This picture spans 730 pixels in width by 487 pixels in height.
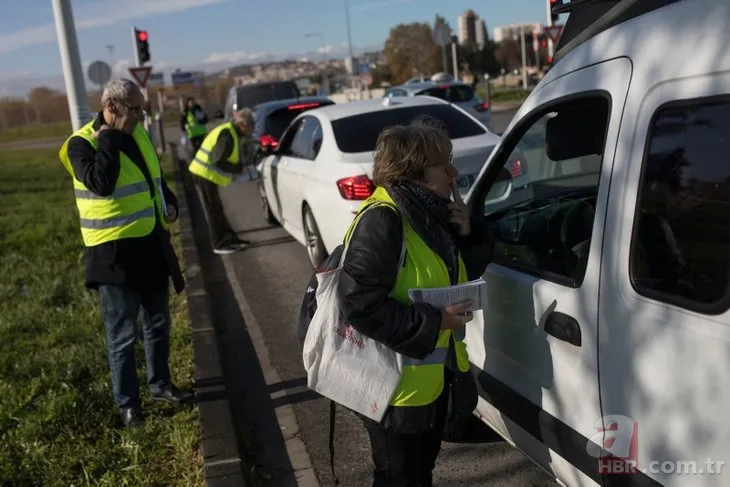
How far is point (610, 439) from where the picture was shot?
233cm

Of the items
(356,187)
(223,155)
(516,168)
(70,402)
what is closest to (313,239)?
(356,187)

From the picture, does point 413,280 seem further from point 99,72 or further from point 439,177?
point 99,72

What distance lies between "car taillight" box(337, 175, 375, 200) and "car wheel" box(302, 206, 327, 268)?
88 cm

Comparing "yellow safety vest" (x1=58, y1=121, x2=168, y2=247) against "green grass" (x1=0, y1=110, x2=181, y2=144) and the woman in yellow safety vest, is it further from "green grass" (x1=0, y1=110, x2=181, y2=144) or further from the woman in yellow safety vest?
"green grass" (x1=0, y1=110, x2=181, y2=144)

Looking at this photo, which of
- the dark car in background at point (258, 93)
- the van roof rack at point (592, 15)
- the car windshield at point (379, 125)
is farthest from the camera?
the dark car in background at point (258, 93)

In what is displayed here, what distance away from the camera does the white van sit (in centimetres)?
196

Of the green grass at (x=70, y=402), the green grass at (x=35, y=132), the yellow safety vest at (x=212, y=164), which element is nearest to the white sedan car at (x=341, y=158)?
the yellow safety vest at (x=212, y=164)

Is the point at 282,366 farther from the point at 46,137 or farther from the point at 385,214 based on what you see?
the point at 46,137

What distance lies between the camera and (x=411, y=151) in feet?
8.31

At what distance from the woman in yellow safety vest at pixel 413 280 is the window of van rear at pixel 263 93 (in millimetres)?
16871

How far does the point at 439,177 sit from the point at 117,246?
2182mm

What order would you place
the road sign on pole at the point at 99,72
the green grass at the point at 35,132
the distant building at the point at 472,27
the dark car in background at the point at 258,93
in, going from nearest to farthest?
the road sign on pole at the point at 99,72, the dark car in background at the point at 258,93, the green grass at the point at 35,132, the distant building at the point at 472,27

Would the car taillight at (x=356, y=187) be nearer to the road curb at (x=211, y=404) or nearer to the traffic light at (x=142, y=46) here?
the road curb at (x=211, y=404)

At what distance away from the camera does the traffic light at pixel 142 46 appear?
2078 centimetres
